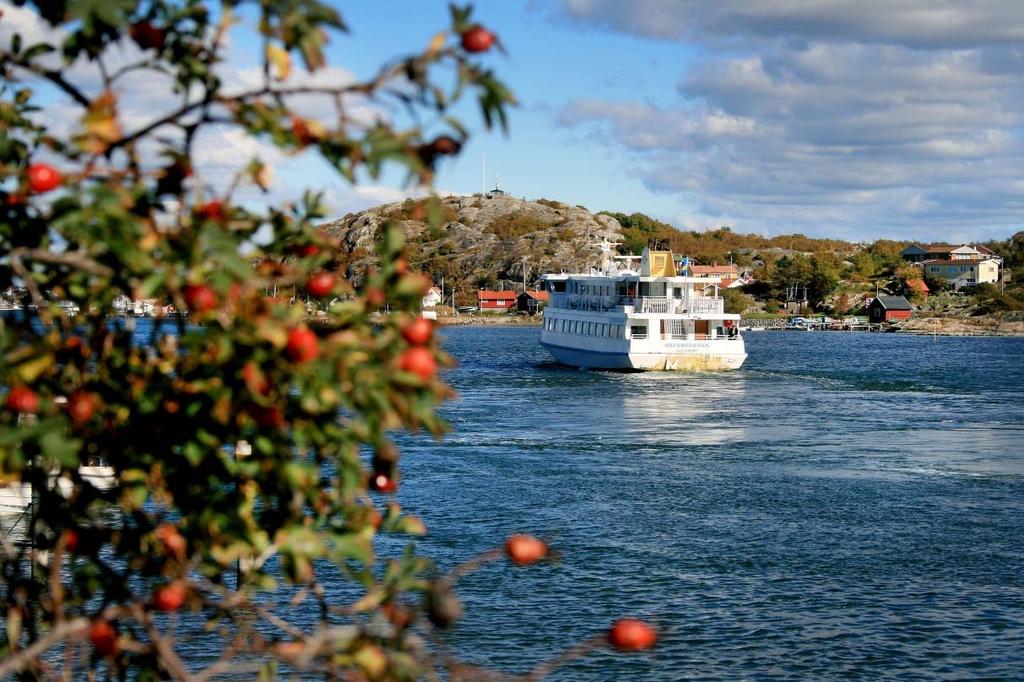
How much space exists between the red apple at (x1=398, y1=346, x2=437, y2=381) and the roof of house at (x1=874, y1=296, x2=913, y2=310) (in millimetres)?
174412

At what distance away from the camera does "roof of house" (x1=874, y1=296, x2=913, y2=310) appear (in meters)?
170

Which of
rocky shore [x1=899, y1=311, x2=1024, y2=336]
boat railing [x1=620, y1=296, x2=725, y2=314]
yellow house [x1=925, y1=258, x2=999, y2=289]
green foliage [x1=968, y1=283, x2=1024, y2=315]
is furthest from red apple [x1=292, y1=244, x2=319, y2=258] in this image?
yellow house [x1=925, y1=258, x2=999, y2=289]

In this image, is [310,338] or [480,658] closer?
[310,338]

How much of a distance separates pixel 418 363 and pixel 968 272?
676 feet

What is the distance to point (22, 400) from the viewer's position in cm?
435

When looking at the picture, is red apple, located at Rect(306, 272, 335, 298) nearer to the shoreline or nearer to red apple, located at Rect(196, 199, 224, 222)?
red apple, located at Rect(196, 199, 224, 222)

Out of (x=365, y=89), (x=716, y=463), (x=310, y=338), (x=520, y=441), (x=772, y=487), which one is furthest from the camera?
(x=520, y=441)

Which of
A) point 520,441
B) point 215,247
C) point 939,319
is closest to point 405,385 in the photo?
point 215,247

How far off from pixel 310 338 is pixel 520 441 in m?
36.2

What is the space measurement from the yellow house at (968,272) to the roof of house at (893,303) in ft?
80.6

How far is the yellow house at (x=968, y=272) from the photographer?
630ft

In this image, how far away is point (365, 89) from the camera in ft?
15.0

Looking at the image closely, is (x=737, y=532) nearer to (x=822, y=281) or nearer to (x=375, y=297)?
(x=375, y=297)

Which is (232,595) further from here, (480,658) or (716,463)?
(716,463)
